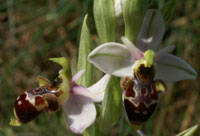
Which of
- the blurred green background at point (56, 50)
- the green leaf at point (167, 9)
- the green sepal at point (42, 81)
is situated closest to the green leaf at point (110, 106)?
the green sepal at point (42, 81)

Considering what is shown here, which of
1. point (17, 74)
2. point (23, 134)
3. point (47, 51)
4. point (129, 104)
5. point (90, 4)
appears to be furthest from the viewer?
point (17, 74)

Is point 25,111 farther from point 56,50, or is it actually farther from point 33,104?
point 56,50

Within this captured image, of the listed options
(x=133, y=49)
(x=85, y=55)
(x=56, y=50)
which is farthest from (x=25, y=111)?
(x=56, y=50)

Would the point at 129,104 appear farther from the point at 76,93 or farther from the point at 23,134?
the point at 23,134

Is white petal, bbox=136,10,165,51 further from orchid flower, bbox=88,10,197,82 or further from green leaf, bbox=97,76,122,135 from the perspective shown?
green leaf, bbox=97,76,122,135

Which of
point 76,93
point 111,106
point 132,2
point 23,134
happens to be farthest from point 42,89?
point 23,134

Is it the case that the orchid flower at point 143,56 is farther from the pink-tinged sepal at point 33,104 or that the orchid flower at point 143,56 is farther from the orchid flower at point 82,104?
the pink-tinged sepal at point 33,104
